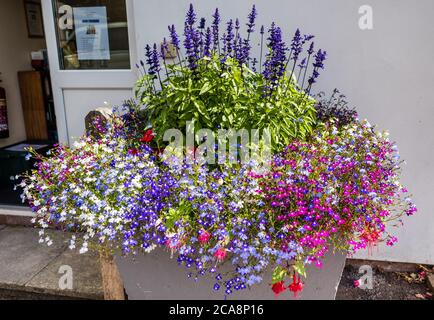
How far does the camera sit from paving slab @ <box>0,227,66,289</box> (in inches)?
114

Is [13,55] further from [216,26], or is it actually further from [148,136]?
[216,26]

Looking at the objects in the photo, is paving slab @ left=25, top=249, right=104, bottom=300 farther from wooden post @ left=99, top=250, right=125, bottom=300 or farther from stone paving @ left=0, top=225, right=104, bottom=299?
wooden post @ left=99, top=250, right=125, bottom=300

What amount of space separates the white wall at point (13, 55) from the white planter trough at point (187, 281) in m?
3.51

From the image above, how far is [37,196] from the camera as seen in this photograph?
7.34 feet

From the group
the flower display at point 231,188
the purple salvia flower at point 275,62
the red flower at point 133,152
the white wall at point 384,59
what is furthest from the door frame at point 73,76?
the purple salvia flower at point 275,62

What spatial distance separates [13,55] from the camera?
16.0 feet

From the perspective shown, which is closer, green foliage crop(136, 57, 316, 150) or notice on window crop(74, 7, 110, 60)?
green foliage crop(136, 57, 316, 150)

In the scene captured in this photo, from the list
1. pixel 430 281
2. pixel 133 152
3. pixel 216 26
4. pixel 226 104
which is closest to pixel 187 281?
pixel 133 152

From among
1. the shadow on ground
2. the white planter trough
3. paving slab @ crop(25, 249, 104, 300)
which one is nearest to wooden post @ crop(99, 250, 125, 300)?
the white planter trough

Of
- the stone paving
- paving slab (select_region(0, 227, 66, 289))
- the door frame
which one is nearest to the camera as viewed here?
the stone paving

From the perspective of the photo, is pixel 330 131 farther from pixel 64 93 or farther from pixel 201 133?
pixel 64 93

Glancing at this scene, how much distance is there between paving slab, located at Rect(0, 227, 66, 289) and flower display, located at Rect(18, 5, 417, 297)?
3.27 ft

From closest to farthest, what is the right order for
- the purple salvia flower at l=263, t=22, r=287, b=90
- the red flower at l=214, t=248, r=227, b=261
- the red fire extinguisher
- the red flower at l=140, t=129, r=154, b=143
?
the red flower at l=214, t=248, r=227, b=261 < the purple salvia flower at l=263, t=22, r=287, b=90 < the red flower at l=140, t=129, r=154, b=143 < the red fire extinguisher

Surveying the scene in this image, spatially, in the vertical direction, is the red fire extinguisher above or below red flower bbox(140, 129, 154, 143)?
below
